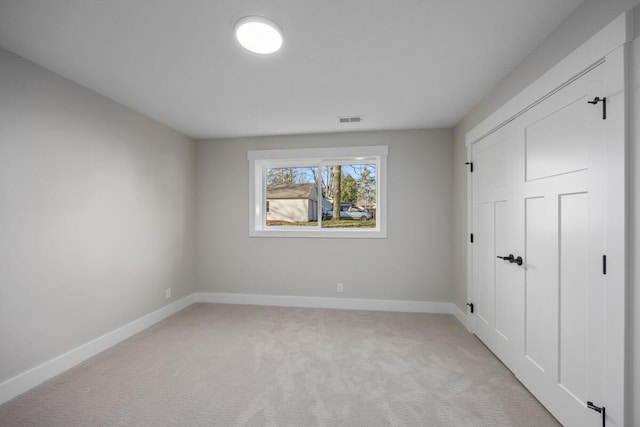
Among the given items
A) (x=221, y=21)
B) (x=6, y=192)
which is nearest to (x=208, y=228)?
(x=6, y=192)

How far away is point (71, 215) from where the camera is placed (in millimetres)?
2434

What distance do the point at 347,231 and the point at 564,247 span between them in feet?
8.39

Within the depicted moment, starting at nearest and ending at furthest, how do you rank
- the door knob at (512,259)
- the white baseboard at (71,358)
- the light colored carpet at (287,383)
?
the light colored carpet at (287,383)
the white baseboard at (71,358)
the door knob at (512,259)

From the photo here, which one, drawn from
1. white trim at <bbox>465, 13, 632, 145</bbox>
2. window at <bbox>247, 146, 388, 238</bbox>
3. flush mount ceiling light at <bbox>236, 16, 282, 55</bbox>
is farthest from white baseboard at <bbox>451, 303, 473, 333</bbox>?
flush mount ceiling light at <bbox>236, 16, 282, 55</bbox>

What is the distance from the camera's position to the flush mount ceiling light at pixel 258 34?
168 cm

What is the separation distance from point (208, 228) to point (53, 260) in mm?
2048

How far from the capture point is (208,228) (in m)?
4.27

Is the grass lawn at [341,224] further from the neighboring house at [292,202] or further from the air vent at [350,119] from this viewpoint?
the air vent at [350,119]

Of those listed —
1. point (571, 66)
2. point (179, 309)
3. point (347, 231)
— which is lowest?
point (179, 309)

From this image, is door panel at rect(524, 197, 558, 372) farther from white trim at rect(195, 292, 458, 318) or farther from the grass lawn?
the grass lawn

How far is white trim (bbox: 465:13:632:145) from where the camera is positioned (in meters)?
1.31

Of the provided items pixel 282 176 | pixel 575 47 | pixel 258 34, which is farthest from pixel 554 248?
pixel 282 176

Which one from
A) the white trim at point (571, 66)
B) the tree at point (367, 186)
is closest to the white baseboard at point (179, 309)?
the tree at point (367, 186)

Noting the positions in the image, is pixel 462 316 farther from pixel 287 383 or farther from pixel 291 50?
pixel 291 50
